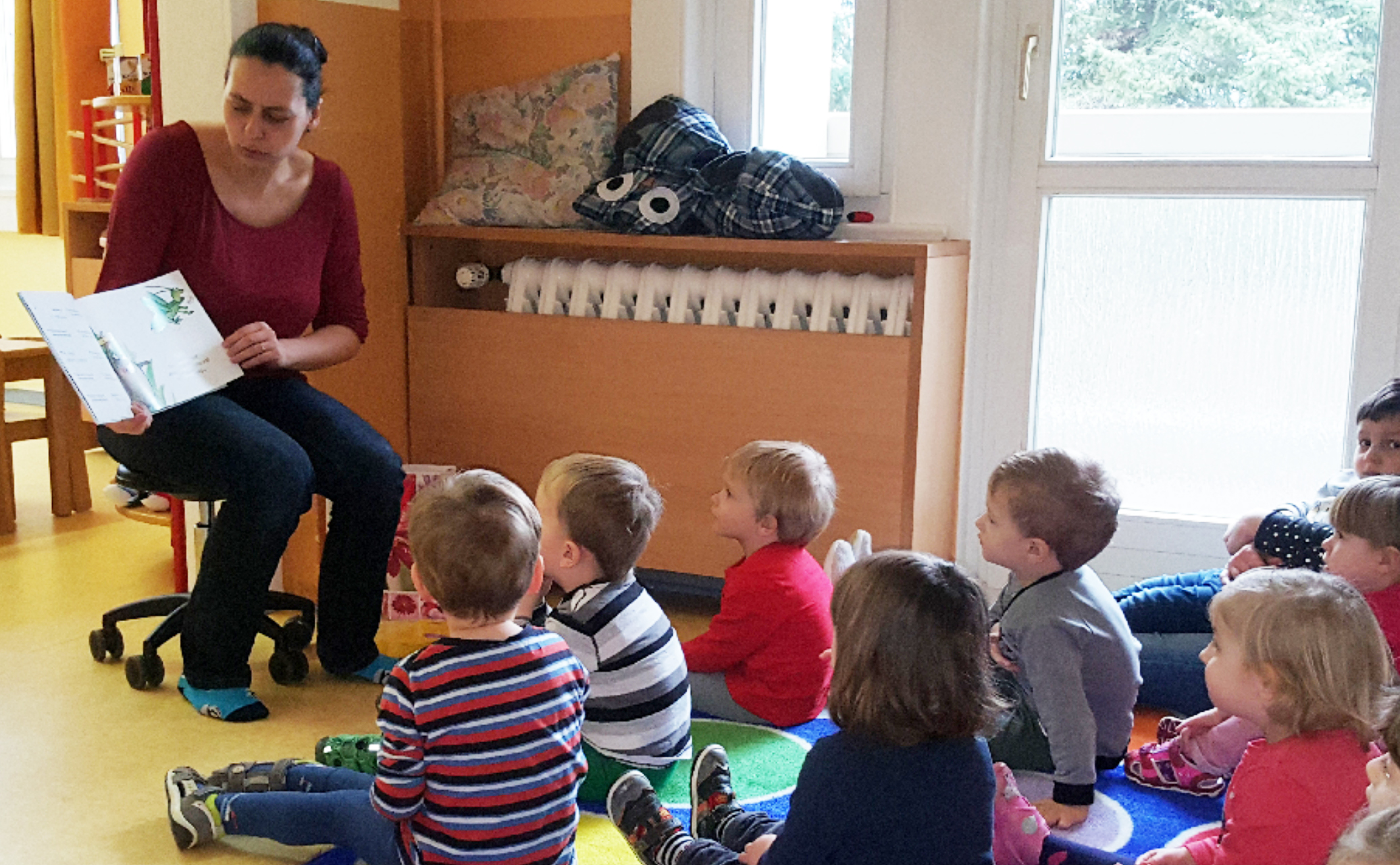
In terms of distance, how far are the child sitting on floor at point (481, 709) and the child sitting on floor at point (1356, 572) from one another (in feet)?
3.45

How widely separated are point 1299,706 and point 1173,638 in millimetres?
1051

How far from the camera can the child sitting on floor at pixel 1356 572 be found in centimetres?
201

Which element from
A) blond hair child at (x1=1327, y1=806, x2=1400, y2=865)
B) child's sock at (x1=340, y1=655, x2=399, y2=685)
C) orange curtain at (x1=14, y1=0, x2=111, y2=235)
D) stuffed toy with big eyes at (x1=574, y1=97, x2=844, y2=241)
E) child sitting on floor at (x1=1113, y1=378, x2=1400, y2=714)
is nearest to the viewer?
blond hair child at (x1=1327, y1=806, x2=1400, y2=865)

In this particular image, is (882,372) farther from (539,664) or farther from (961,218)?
(539,664)

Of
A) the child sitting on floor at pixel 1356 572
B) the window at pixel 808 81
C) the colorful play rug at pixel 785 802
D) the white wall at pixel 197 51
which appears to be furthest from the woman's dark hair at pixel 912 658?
the white wall at pixel 197 51

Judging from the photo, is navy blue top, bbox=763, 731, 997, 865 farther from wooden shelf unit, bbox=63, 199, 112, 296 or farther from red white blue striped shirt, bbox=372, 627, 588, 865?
wooden shelf unit, bbox=63, 199, 112, 296

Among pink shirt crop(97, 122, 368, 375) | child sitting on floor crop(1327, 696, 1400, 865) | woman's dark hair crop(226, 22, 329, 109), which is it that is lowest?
child sitting on floor crop(1327, 696, 1400, 865)

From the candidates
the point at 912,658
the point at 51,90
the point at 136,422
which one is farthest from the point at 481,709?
the point at 51,90

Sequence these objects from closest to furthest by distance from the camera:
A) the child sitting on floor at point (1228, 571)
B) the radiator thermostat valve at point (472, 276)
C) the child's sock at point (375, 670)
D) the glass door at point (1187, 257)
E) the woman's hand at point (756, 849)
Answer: the woman's hand at point (756, 849)
the child sitting on floor at point (1228, 571)
the child's sock at point (375, 670)
the glass door at point (1187, 257)
the radiator thermostat valve at point (472, 276)

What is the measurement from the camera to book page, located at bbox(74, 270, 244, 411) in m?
2.42

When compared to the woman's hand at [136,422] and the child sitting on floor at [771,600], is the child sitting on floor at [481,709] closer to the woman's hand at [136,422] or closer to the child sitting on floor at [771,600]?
the child sitting on floor at [771,600]

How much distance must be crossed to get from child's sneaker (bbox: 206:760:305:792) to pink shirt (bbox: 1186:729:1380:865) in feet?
4.27

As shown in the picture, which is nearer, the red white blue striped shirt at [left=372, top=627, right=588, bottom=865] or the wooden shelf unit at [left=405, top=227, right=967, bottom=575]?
the red white blue striped shirt at [left=372, top=627, right=588, bottom=865]

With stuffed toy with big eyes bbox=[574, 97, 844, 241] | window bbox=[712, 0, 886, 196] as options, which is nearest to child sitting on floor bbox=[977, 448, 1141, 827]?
stuffed toy with big eyes bbox=[574, 97, 844, 241]
